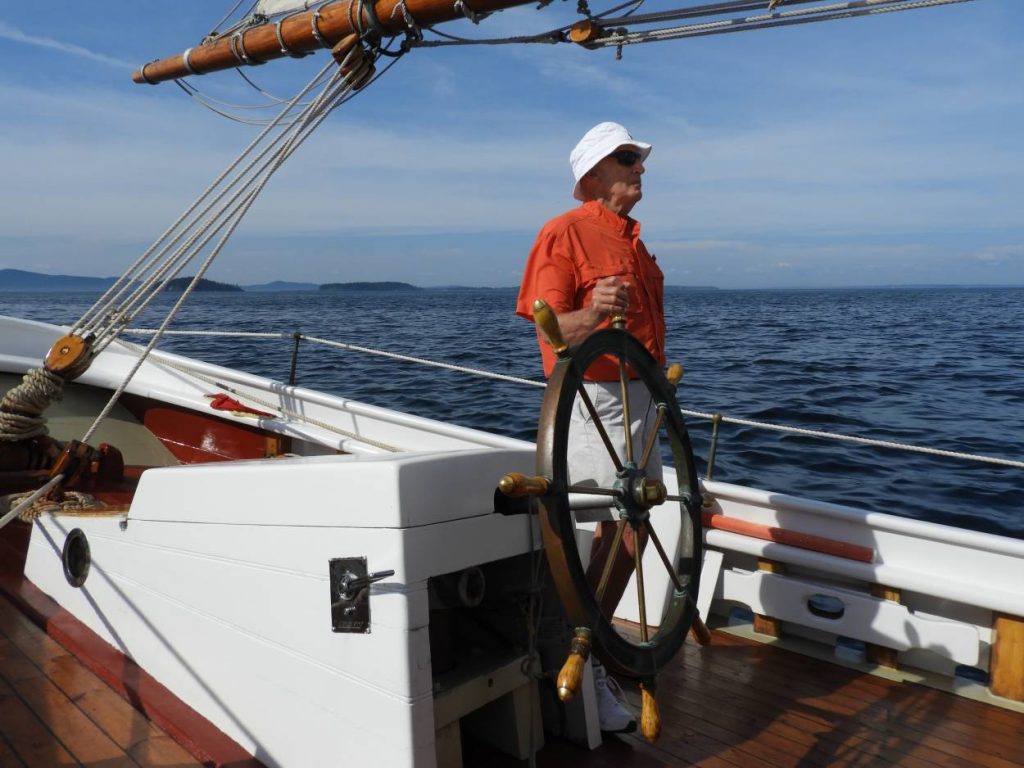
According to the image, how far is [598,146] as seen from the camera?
2289mm

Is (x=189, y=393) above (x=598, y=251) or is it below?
below

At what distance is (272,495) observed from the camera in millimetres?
1848

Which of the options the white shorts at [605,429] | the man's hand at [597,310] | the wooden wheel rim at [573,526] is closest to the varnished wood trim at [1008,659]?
the wooden wheel rim at [573,526]

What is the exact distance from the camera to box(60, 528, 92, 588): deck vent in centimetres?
254

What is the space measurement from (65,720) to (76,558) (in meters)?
A: 0.57

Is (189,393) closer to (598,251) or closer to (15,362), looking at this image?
(15,362)

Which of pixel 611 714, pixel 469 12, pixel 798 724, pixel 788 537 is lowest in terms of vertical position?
pixel 798 724

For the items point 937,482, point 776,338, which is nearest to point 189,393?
point 937,482

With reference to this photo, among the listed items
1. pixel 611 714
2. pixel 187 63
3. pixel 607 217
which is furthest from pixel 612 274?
pixel 187 63

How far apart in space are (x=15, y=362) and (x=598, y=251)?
3944 mm

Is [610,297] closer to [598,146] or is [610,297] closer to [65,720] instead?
[598,146]

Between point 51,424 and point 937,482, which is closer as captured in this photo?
point 51,424

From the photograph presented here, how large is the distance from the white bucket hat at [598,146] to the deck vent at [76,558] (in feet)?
5.80

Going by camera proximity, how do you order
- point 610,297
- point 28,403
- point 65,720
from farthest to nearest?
point 28,403 < point 65,720 < point 610,297
